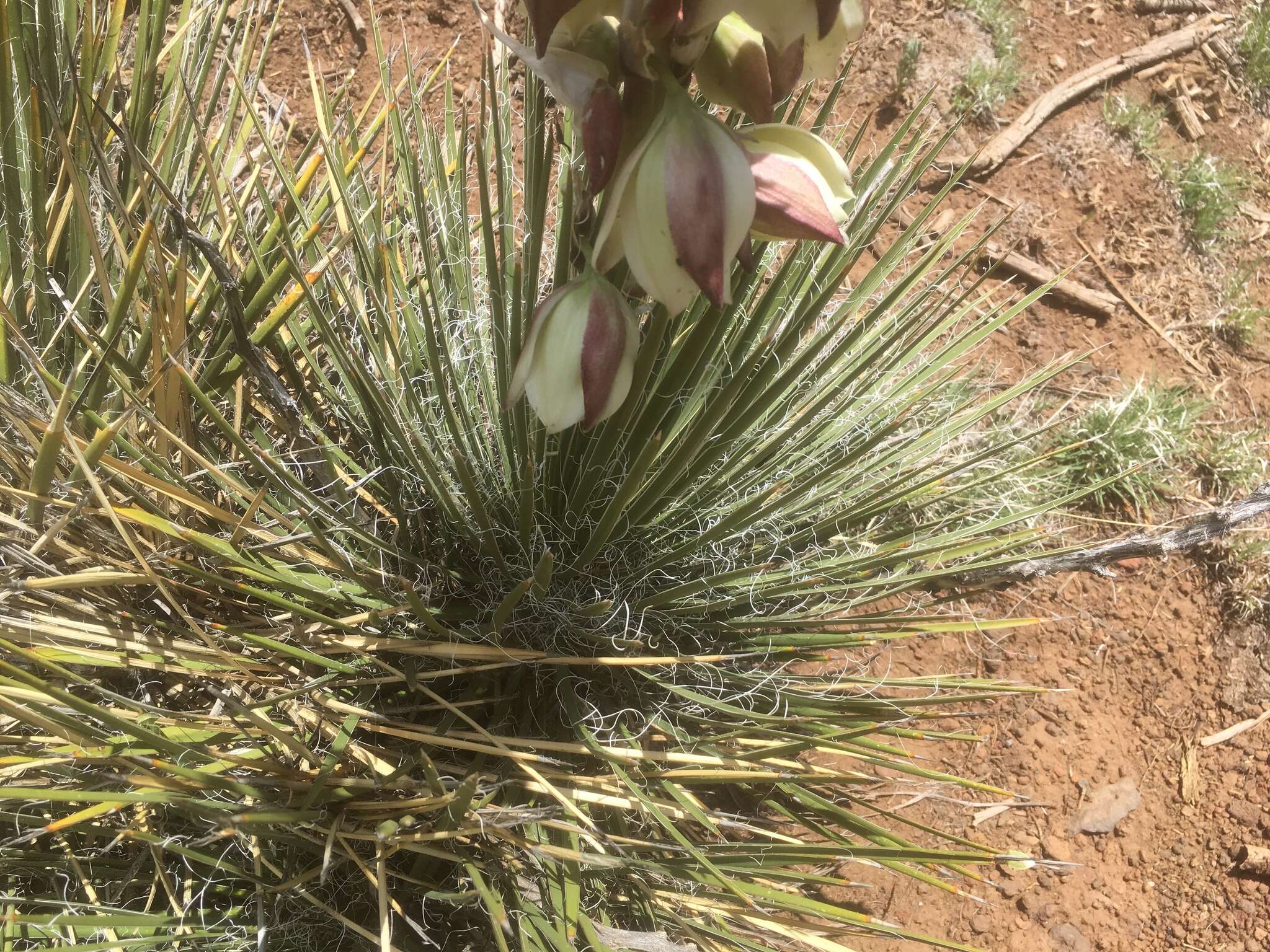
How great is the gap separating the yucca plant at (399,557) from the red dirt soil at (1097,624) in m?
0.49

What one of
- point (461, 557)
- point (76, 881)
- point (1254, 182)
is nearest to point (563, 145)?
point (461, 557)

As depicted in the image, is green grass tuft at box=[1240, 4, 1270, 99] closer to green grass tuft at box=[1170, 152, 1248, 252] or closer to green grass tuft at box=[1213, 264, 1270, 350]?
green grass tuft at box=[1170, 152, 1248, 252]

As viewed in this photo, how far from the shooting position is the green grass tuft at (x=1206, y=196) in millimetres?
1748

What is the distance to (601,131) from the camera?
0.43 metres

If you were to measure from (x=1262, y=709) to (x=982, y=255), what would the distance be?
91 centimetres

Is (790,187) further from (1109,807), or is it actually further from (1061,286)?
(1061,286)

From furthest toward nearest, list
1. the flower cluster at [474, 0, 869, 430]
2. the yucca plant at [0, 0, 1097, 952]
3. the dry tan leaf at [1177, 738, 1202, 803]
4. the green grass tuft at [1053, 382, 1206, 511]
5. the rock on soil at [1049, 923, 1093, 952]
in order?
the green grass tuft at [1053, 382, 1206, 511] → the dry tan leaf at [1177, 738, 1202, 803] → the rock on soil at [1049, 923, 1093, 952] → the yucca plant at [0, 0, 1097, 952] → the flower cluster at [474, 0, 869, 430]

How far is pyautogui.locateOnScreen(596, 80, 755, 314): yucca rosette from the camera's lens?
0.42 metres


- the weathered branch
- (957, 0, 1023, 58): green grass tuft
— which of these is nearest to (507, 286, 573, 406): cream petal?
the weathered branch

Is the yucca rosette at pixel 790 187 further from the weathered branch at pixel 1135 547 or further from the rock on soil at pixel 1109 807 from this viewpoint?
the rock on soil at pixel 1109 807

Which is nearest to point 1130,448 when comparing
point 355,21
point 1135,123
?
point 1135,123

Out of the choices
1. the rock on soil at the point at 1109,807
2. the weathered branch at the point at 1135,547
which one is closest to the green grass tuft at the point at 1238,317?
the weathered branch at the point at 1135,547

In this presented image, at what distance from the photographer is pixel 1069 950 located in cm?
120

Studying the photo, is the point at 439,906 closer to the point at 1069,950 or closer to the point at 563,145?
the point at 563,145
